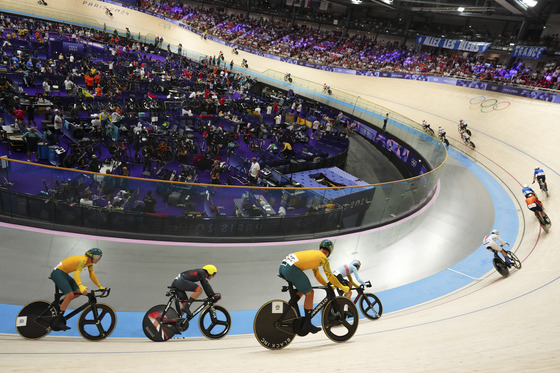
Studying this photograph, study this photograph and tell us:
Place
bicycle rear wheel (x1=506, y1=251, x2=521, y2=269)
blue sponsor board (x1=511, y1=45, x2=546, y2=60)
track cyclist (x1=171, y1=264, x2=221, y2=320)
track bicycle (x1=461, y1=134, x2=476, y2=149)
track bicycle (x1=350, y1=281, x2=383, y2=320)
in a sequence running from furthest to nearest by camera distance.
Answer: blue sponsor board (x1=511, y1=45, x2=546, y2=60)
track bicycle (x1=461, y1=134, x2=476, y2=149)
bicycle rear wheel (x1=506, y1=251, x2=521, y2=269)
track bicycle (x1=350, y1=281, x2=383, y2=320)
track cyclist (x1=171, y1=264, x2=221, y2=320)

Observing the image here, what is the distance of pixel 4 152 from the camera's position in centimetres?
1154

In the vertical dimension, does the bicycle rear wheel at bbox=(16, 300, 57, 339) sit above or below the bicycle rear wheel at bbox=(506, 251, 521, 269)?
below

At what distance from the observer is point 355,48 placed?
37.9 metres

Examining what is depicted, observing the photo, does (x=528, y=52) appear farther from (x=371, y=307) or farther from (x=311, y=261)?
(x=311, y=261)

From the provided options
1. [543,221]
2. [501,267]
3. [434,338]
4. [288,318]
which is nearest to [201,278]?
[288,318]

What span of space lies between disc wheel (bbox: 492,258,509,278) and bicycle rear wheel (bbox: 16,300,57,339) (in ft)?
29.4

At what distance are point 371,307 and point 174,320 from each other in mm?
3248

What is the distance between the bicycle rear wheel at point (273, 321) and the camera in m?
4.31

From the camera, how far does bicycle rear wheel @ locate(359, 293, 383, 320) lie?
6.04 m

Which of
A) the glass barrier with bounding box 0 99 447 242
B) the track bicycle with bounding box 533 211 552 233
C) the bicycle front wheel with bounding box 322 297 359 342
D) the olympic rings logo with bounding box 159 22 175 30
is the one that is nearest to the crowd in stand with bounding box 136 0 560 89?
the olympic rings logo with bounding box 159 22 175 30

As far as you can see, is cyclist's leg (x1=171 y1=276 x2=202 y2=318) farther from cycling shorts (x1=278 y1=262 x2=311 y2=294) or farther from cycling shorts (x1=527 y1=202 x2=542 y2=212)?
cycling shorts (x1=527 y1=202 x2=542 y2=212)

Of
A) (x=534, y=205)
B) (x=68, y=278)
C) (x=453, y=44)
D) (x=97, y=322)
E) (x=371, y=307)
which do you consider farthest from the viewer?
(x=453, y=44)

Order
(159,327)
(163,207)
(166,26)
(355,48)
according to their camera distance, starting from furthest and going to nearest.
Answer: (166,26), (355,48), (163,207), (159,327)

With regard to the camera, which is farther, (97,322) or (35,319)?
(97,322)
